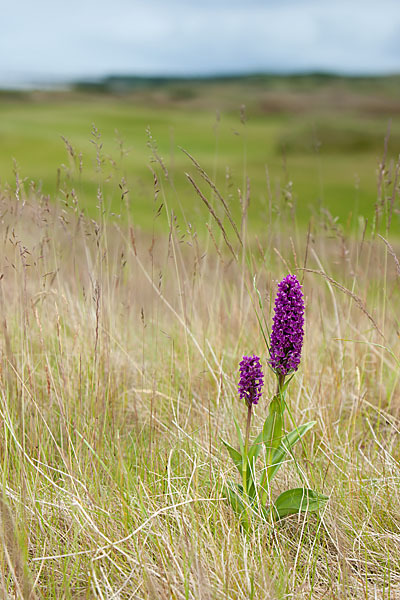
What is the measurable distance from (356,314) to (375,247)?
3.21ft

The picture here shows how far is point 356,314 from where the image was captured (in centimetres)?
378

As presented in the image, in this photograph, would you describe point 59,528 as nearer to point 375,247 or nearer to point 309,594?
point 309,594

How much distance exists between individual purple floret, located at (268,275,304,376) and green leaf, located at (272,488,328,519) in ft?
1.31

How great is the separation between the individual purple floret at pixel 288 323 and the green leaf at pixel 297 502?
399 mm

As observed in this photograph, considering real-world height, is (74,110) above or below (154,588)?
above

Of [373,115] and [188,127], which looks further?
[373,115]

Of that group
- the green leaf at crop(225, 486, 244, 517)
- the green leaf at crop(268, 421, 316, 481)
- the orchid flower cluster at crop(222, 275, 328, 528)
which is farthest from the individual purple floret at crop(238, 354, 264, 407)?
the green leaf at crop(225, 486, 244, 517)

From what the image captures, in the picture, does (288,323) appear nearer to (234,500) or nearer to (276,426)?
(276,426)

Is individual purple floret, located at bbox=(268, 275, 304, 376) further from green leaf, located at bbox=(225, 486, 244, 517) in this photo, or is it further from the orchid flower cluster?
green leaf, located at bbox=(225, 486, 244, 517)

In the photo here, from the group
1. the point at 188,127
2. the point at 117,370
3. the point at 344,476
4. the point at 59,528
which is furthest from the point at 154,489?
the point at 188,127

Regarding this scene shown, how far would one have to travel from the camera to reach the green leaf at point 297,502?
68.0 inches

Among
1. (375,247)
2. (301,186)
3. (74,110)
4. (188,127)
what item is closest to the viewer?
(375,247)

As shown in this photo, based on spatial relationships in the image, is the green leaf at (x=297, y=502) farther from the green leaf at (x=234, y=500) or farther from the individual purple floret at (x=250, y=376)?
the individual purple floret at (x=250, y=376)

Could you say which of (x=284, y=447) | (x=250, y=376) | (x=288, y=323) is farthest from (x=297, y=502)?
(x=288, y=323)
